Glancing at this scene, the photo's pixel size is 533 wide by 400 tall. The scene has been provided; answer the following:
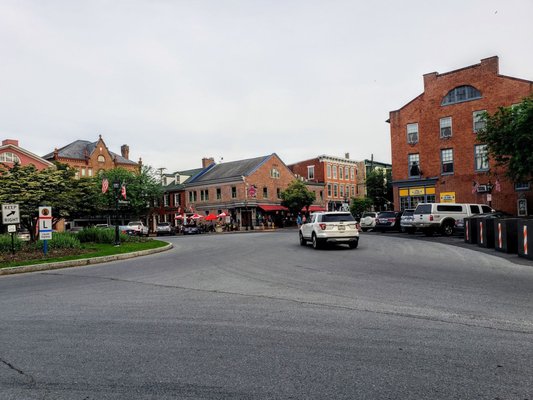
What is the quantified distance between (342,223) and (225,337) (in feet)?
45.9

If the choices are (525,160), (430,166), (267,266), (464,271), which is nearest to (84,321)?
(267,266)

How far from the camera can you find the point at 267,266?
1285 centimetres

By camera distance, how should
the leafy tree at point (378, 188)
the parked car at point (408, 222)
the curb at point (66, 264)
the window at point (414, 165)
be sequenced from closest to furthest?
the curb at point (66, 264)
the parked car at point (408, 222)
the window at point (414, 165)
the leafy tree at point (378, 188)

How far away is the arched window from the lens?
3894 cm

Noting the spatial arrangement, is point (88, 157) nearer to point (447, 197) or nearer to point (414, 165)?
point (414, 165)

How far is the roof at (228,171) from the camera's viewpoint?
5781 centimetres

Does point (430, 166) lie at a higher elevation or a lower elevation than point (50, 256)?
higher

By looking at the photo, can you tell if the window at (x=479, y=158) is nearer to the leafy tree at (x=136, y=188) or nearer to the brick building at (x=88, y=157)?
the leafy tree at (x=136, y=188)

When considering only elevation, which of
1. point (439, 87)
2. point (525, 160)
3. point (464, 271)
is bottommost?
point (464, 271)

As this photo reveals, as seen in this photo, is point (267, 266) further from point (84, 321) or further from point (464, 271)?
point (84, 321)

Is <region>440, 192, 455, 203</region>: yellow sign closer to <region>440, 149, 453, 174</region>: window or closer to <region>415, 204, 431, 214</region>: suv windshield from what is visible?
<region>440, 149, 453, 174</region>: window

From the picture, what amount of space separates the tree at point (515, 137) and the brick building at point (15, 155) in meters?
48.7

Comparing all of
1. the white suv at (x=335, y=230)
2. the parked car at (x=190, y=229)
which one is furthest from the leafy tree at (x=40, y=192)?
the parked car at (x=190, y=229)

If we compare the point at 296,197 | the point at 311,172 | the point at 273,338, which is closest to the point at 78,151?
the point at 311,172
